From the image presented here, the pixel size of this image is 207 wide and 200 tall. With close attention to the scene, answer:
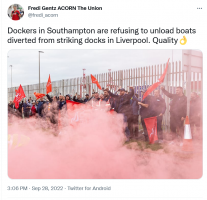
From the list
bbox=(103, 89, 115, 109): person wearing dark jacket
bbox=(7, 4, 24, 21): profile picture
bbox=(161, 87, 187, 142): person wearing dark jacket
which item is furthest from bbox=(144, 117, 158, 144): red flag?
bbox=(7, 4, 24, 21): profile picture

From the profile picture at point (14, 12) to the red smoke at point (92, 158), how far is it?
6.01ft

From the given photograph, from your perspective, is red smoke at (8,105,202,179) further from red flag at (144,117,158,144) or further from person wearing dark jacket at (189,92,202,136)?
person wearing dark jacket at (189,92,202,136)

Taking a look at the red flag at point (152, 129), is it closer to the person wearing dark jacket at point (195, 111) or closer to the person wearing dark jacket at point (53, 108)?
the person wearing dark jacket at point (195, 111)

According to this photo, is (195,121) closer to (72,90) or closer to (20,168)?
(20,168)

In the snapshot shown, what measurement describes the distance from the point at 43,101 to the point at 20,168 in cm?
528

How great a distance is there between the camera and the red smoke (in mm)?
3346

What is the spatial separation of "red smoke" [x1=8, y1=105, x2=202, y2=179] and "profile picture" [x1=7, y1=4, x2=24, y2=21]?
1.83m

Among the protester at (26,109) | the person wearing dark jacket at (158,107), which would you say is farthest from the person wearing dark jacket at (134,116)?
the protester at (26,109)

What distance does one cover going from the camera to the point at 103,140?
4465mm

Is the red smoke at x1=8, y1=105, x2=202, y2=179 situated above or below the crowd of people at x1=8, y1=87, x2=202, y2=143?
below

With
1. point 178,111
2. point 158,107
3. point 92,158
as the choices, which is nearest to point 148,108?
point 158,107

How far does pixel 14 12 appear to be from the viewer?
3.28 m

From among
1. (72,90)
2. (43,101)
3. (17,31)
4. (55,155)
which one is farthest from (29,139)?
(72,90)

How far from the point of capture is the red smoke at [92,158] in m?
3.35
